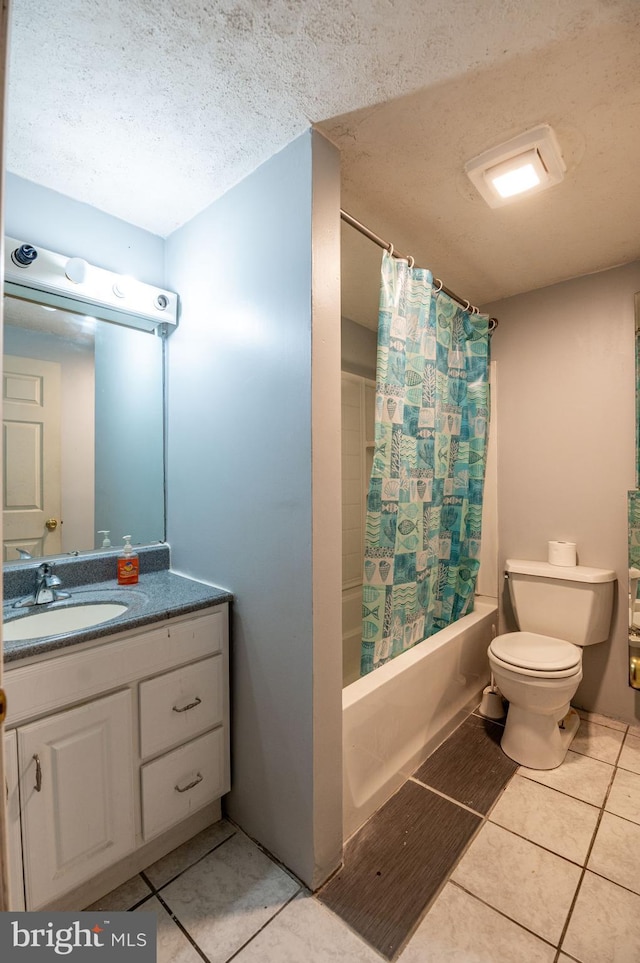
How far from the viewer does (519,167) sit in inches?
57.1

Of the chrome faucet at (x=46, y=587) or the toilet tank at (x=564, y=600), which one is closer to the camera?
the chrome faucet at (x=46, y=587)

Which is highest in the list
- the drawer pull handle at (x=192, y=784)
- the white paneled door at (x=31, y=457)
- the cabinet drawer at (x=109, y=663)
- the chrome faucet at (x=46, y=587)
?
the white paneled door at (x=31, y=457)

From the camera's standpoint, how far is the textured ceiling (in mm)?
1005

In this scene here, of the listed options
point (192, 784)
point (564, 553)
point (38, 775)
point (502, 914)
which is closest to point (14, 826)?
point (38, 775)

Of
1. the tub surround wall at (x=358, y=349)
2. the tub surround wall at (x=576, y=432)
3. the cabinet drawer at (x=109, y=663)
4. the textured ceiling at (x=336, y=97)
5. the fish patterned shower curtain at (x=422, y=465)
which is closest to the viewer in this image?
the textured ceiling at (x=336, y=97)

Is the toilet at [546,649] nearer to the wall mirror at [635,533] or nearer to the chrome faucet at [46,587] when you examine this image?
the wall mirror at [635,533]

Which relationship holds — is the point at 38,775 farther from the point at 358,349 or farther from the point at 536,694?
the point at 358,349

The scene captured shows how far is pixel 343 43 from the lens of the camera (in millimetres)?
1058

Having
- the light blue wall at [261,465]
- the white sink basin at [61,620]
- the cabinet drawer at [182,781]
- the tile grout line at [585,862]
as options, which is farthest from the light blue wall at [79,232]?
the tile grout line at [585,862]

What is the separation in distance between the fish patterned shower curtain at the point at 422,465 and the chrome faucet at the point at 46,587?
1.11m

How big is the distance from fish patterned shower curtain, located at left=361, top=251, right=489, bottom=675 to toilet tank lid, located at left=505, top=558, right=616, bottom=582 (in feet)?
0.71

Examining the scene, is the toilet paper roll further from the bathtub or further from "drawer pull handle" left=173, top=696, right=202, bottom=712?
"drawer pull handle" left=173, top=696, right=202, bottom=712

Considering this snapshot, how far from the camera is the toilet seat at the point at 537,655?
1.81 meters

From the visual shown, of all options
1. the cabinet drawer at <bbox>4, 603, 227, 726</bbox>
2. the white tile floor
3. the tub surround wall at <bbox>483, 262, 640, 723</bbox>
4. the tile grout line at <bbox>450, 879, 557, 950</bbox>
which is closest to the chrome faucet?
the cabinet drawer at <bbox>4, 603, 227, 726</bbox>
